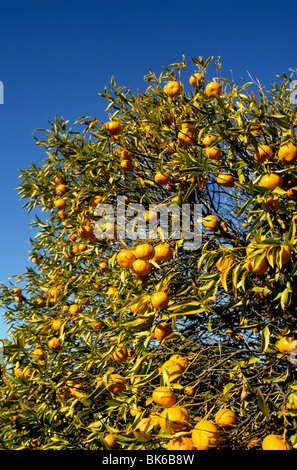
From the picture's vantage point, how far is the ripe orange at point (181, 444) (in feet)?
3.46

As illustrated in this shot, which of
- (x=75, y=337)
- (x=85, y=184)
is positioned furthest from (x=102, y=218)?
(x=75, y=337)

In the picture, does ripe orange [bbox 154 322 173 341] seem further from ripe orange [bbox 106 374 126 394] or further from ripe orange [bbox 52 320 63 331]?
ripe orange [bbox 52 320 63 331]

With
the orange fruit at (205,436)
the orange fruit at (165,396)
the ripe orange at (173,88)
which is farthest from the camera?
the ripe orange at (173,88)

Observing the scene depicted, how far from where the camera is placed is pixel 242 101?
71.0 inches

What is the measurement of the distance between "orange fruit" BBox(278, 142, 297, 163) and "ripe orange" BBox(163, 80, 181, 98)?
0.96m

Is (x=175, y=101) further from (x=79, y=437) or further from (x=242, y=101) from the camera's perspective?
(x=79, y=437)

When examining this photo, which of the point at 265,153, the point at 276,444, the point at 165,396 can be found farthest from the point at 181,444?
the point at 265,153

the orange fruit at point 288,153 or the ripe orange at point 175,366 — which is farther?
the orange fruit at point 288,153

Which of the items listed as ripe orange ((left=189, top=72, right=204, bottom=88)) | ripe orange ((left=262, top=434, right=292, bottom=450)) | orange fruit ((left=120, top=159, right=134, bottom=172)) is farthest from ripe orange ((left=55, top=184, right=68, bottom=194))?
ripe orange ((left=262, top=434, right=292, bottom=450))

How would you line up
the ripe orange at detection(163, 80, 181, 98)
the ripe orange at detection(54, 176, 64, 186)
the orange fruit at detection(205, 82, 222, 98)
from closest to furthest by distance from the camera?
1. the orange fruit at detection(205, 82, 222, 98)
2. the ripe orange at detection(163, 80, 181, 98)
3. the ripe orange at detection(54, 176, 64, 186)

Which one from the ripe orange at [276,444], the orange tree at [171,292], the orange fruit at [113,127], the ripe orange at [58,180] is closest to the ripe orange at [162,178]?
the orange tree at [171,292]

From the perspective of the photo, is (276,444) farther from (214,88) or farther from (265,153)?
(214,88)

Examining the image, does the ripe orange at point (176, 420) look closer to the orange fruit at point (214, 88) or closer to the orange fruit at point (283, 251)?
the orange fruit at point (283, 251)

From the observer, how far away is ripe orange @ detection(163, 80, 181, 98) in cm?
222
